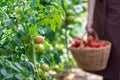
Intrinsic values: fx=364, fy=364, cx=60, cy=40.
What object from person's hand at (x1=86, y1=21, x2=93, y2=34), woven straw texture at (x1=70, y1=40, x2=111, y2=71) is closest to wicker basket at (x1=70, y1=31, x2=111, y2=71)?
woven straw texture at (x1=70, y1=40, x2=111, y2=71)

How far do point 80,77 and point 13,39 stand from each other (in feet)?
8.68

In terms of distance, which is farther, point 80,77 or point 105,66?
point 80,77

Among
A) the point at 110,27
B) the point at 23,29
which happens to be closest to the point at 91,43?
the point at 110,27

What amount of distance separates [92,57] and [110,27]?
0.35 meters

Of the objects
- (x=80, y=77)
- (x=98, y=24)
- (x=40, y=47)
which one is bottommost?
(x=80, y=77)

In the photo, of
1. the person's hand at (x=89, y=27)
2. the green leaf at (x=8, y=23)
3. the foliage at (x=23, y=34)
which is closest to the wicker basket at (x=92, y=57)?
the person's hand at (x=89, y=27)

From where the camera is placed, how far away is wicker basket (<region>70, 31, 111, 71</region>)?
2.84 meters

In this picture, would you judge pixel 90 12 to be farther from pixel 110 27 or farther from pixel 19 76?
pixel 19 76

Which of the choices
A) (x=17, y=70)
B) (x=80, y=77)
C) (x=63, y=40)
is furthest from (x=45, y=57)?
Result: (x=80, y=77)

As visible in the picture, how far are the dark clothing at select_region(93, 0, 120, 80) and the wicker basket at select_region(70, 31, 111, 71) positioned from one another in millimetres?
Result: 93

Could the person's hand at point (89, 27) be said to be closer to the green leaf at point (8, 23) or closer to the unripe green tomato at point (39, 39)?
the unripe green tomato at point (39, 39)

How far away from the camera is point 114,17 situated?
301 cm

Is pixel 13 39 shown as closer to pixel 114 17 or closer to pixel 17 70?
pixel 17 70

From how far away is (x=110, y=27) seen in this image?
3055mm
